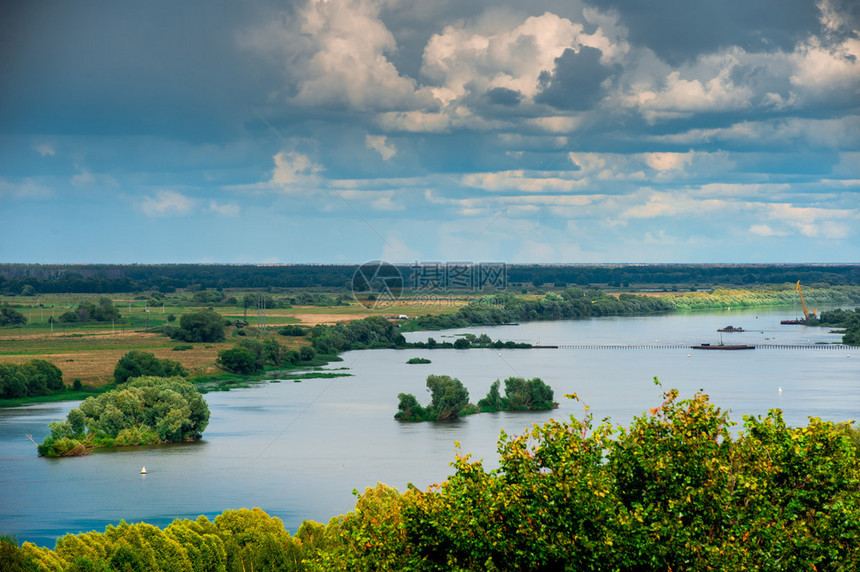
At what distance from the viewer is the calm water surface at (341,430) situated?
25.5m

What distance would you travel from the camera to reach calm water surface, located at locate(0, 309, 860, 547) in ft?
83.6

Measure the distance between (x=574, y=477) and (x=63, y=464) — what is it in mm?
24210

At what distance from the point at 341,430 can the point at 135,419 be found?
712cm

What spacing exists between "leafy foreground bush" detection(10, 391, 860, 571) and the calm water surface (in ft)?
44.2

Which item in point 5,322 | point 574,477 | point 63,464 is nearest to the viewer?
point 574,477

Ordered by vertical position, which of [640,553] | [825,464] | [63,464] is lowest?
[63,464]

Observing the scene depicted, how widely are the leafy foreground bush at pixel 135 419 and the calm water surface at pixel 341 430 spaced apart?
924mm

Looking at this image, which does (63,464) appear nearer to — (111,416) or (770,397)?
(111,416)

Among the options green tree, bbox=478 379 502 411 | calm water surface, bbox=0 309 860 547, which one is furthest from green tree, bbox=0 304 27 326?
green tree, bbox=478 379 502 411

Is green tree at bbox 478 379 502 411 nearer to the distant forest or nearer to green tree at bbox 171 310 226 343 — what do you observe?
green tree at bbox 171 310 226 343

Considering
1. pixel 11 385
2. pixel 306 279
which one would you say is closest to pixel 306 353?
pixel 11 385

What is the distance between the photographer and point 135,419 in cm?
3453

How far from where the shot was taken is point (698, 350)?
65.4 meters

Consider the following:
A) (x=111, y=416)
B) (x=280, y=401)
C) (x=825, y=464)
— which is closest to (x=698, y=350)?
(x=280, y=401)
